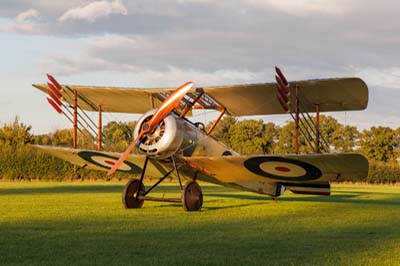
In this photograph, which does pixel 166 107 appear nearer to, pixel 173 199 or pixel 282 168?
pixel 173 199

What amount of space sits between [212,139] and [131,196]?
7.70 feet

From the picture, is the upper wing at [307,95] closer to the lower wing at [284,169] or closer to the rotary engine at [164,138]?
the rotary engine at [164,138]

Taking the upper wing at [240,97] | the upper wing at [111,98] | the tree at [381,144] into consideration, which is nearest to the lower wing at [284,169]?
the upper wing at [240,97]

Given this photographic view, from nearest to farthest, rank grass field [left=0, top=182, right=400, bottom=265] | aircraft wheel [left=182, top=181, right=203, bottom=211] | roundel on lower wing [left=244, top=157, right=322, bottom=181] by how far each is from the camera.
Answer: grass field [left=0, top=182, right=400, bottom=265], roundel on lower wing [left=244, top=157, right=322, bottom=181], aircraft wheel [left=182, top=181, right=203, bottom=211]

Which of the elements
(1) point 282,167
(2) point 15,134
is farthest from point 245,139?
(1) point 282,167

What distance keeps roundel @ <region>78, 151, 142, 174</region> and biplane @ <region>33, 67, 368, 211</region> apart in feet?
0.10

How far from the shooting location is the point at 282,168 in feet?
40.2

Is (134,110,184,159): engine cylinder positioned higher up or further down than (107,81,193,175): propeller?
further down

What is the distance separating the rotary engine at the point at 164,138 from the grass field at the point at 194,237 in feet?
4.15

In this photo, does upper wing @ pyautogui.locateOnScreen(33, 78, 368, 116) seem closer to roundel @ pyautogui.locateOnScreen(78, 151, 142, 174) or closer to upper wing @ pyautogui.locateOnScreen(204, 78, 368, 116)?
upper wing @ pyautogui.locateOnScreen(204, 78, 368, 116)

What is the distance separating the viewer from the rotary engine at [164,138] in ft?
39.5

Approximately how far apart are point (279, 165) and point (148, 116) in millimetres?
2945

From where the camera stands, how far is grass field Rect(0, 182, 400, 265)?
19.9ft

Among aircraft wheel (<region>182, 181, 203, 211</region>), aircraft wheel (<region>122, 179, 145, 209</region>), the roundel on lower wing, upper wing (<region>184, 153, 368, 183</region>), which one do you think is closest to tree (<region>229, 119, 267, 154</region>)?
upper wing (<region>184, 153, 368, 183</region>)
